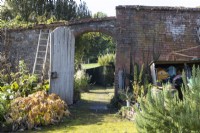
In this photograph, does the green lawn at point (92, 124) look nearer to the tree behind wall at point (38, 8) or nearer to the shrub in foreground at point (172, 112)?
the shrub in foreground at point (172, 112)

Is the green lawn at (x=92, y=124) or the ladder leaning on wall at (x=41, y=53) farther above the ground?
the ladder leaning on wall at (x=41, y=53)

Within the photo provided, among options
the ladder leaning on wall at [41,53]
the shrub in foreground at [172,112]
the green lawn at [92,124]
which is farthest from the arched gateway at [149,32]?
the shrub in foreground at [172,112]

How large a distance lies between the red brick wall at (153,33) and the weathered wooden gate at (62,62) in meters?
2.05

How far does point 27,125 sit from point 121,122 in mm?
2555

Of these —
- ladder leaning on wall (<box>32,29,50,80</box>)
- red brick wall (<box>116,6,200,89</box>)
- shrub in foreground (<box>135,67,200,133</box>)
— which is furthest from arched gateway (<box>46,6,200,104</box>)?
shrub in foreground (<box>135,67,200,133</box>)

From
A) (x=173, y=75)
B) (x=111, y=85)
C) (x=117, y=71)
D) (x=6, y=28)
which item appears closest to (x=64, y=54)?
(x=117, y=71)

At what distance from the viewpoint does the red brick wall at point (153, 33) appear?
12.1 metres

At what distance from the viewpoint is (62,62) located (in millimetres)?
10766

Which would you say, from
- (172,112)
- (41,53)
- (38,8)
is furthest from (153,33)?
(38,8)

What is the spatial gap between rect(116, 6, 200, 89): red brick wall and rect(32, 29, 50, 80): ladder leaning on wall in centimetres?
282

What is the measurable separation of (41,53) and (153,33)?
4.49 metres

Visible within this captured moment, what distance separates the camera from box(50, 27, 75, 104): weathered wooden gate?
10.5m

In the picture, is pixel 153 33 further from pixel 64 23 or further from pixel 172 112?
pixel 172 112

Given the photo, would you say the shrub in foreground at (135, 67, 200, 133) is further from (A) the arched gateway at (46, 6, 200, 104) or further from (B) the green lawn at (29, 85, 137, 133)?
(A) the arched gateway at (46, 6, 200, 104)
